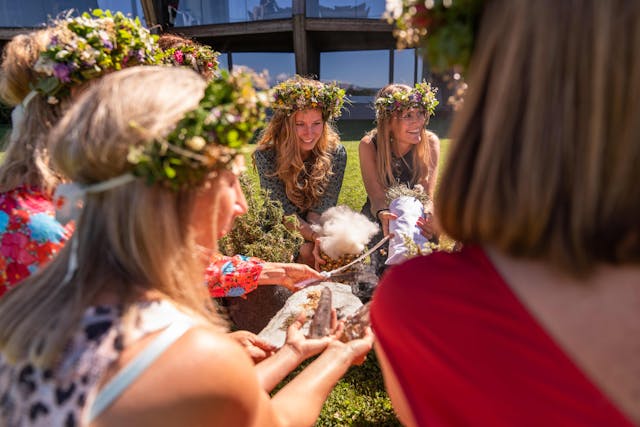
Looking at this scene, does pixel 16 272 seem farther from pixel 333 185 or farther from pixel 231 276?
pixel 333 185

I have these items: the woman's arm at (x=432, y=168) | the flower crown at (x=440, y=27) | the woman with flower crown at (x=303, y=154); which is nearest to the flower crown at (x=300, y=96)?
the woman with flower crown at (x=303, y=154)

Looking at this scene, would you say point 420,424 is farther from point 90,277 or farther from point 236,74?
point 236,74

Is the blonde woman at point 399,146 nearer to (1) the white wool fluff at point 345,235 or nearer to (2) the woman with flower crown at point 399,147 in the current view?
(2) the woman with flower crown at point 399,147

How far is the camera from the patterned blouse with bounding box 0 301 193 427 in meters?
1.23

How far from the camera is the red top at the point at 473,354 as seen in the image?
3.10ft

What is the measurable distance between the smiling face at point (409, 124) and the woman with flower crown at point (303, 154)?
0.71 metres

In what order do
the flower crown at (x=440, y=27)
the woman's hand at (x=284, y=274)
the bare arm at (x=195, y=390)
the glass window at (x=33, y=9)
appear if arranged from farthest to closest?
the glass window at (x=33, y=9) < the woman's hand at (x=284, y=274) < the bare arm at (x=195, y=390) < the flower crown at (x=440, y=27)

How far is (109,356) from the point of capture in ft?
4.07

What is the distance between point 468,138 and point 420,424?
71cm

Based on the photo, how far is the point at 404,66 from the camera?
20188mm

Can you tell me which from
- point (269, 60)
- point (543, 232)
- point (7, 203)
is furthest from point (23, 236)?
point (269, 60)

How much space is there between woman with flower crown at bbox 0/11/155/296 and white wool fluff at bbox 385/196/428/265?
233cm

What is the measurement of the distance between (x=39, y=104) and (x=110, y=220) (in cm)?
126

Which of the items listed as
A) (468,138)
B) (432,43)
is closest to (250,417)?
(468,138)
